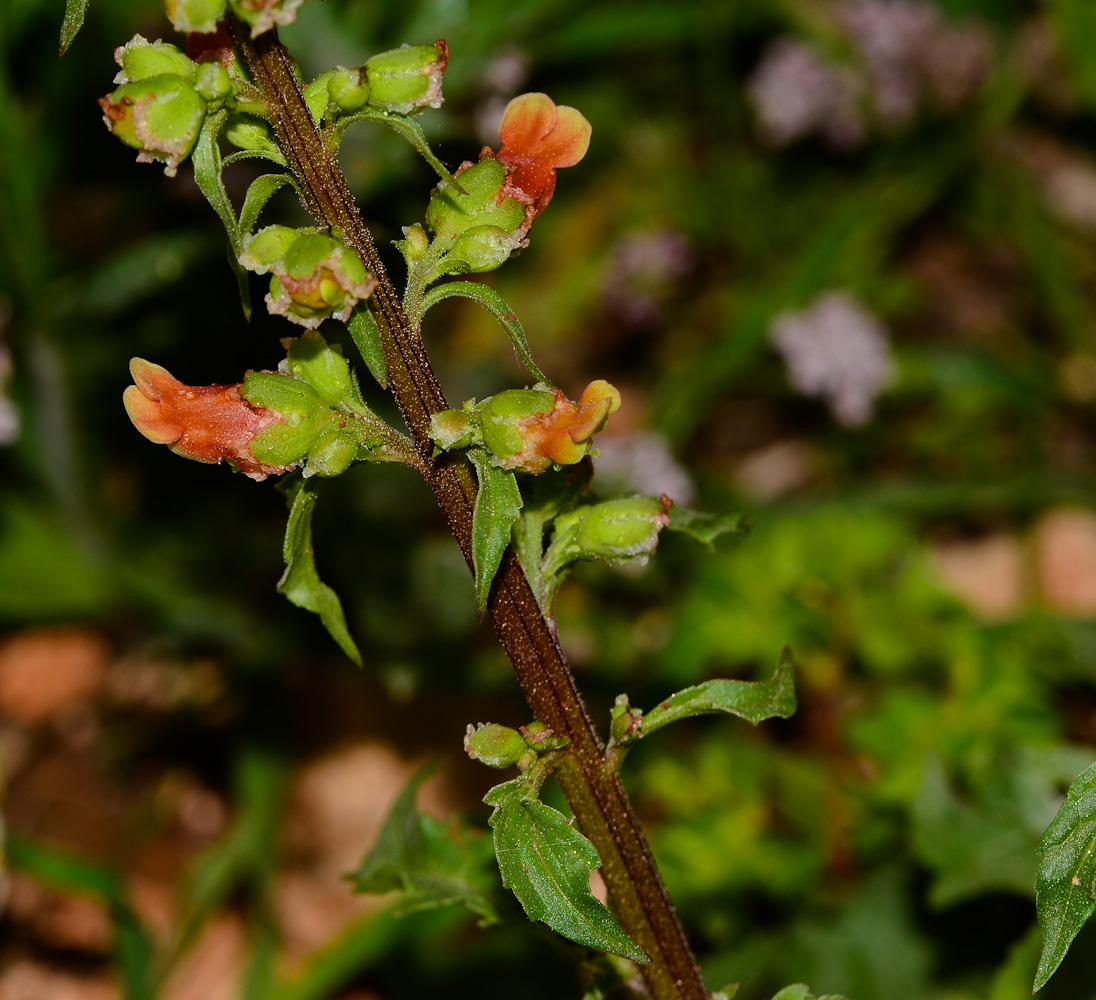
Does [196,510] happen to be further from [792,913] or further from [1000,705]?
[1000,705]


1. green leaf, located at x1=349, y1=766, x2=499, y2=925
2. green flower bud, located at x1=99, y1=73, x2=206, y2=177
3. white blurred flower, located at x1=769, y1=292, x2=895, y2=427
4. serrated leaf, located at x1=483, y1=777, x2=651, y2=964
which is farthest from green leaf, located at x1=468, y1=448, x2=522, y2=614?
white blurred flower, located at x1=769, y1=292, x2=895, y2=427

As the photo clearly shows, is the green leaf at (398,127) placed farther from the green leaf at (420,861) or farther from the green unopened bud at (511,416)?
the green leaf at (420,861)

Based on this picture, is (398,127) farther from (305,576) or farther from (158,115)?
(305,576)

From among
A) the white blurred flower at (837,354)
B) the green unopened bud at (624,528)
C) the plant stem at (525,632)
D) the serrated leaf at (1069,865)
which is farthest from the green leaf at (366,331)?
the white blurred flower at (837,354)

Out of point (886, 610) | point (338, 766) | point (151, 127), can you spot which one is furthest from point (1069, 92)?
point (151, 127)

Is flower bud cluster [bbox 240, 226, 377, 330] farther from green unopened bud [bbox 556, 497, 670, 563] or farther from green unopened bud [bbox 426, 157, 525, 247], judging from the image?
green unopened bud [bbox 556, 497, 670, 563]

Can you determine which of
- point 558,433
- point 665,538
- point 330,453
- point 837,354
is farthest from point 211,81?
point 837,354

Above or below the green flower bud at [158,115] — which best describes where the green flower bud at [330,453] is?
below
